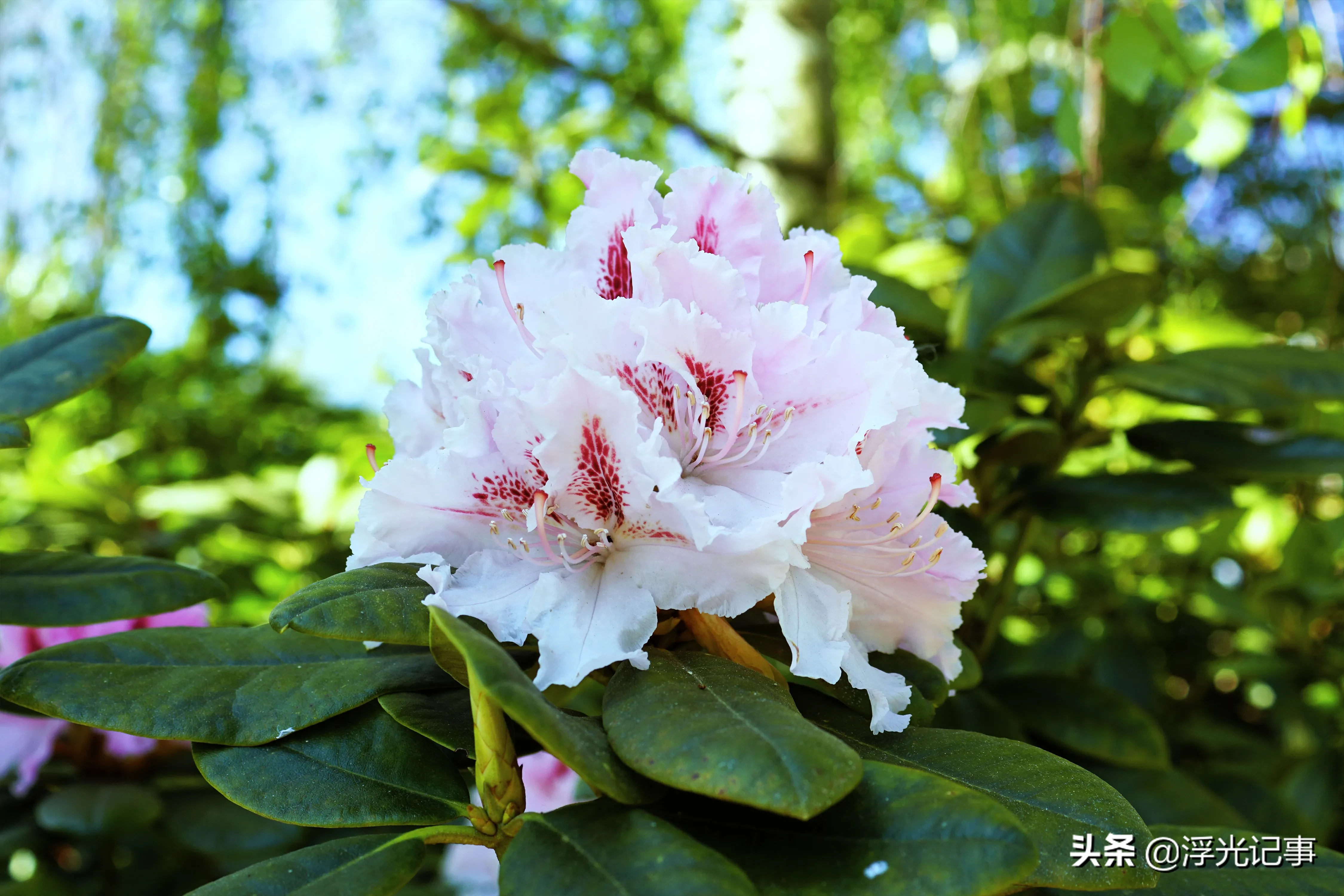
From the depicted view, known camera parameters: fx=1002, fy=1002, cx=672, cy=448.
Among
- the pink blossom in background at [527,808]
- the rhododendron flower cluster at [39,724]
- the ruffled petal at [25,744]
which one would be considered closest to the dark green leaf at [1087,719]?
the pink blossom in background at [527,808]

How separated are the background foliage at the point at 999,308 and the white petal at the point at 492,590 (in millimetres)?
340

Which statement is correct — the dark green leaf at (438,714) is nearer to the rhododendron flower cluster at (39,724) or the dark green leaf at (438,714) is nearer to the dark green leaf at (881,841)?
the dark green leaf at (881,841)

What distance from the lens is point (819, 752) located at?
1.37 ft

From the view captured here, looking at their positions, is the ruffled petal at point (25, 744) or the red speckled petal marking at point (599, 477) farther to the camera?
the ruffled petal at point (25, 744)

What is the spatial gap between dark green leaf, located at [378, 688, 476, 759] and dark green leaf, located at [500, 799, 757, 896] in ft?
0.23

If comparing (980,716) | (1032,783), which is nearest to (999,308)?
(980,716)

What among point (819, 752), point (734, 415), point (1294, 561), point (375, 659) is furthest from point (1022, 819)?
point (1294, 561)

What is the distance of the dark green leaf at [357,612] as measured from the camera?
48cm

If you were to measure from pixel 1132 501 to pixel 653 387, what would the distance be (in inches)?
25.9

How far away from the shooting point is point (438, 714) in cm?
54

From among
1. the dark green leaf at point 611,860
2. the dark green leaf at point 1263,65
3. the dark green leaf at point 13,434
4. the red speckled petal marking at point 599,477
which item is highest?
the dark green leaf at point 1263,65

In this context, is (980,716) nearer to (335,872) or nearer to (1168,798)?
(1168,798)

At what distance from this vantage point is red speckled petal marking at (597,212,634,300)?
24.4 inches

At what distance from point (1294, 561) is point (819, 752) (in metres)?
1.58
